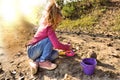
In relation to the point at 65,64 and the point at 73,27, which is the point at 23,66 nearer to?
the point at 65,64

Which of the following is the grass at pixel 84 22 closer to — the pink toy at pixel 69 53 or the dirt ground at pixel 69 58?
the dirt ground at pixel 69 58

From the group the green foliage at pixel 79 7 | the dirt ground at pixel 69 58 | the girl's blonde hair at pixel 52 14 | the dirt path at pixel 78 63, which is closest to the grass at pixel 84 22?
the green foliage at pixel 79 7

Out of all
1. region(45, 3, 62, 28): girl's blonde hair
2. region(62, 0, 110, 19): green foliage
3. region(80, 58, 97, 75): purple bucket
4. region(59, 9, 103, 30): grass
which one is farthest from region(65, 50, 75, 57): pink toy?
region(62, 0, 110, 19): green foliage

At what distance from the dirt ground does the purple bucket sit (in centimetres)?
8

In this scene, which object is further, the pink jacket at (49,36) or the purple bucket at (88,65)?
Result: the pink jacket at (49,36)

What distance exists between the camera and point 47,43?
4793 mm

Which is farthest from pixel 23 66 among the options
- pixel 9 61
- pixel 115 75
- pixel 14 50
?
pixel 115 75

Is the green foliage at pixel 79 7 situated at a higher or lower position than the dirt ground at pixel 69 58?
higher

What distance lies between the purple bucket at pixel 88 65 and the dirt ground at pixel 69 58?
0.25 ft

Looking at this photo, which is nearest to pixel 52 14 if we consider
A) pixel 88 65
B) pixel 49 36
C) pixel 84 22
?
pixel 49 36

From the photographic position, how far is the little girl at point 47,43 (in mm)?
4660

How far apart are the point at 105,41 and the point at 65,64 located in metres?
1.16

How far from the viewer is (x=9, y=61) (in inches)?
206

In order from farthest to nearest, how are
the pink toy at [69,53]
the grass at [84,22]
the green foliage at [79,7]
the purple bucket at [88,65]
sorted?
the green foliage at [79,7], the grass at [84,22], the pink toy at [69,53], the purple bucket at [88,65]
